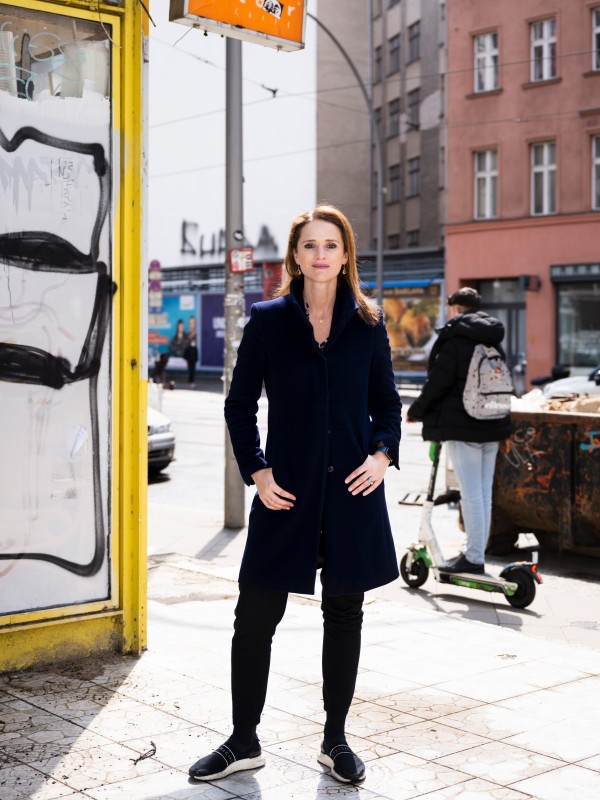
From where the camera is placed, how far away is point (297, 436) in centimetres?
377

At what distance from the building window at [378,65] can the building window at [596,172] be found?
1724cm

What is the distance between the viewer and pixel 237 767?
3.81 m

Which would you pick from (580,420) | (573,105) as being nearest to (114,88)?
(580,420)

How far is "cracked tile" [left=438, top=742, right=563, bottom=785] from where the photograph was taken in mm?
3811

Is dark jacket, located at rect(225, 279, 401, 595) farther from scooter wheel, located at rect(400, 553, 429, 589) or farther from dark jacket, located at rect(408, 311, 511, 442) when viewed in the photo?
scooter wheel, located at rect(400, 553, 429, 589)

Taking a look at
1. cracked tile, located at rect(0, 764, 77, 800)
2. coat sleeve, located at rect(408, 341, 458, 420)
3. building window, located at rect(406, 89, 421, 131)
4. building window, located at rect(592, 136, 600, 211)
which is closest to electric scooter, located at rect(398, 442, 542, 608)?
coat sleeve, located at rect(408, 341, 458, 420)

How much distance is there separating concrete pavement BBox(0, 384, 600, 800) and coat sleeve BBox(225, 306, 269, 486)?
1037 mm

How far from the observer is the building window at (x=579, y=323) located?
94.6 ft

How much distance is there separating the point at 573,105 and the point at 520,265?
14.3 feet

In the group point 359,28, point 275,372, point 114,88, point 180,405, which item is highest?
point 359,28

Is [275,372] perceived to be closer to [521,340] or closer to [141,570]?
[141,570]

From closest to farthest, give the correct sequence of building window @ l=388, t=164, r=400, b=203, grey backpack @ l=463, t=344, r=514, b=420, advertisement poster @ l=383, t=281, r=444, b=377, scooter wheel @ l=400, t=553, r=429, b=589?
grey backpack @ l=463, t=344, r=514, b=420 < scooter wheel @ l=400, t=553, r=429, b=589 < advertisement poster @ l=383, t=281, r=444, b=377 < building window @ l=388, t=164, r=400, b=203

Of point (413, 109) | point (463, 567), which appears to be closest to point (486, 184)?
point (413, 109)

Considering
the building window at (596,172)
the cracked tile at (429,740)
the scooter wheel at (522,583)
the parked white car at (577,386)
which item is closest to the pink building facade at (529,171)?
the building window at (596,172)
